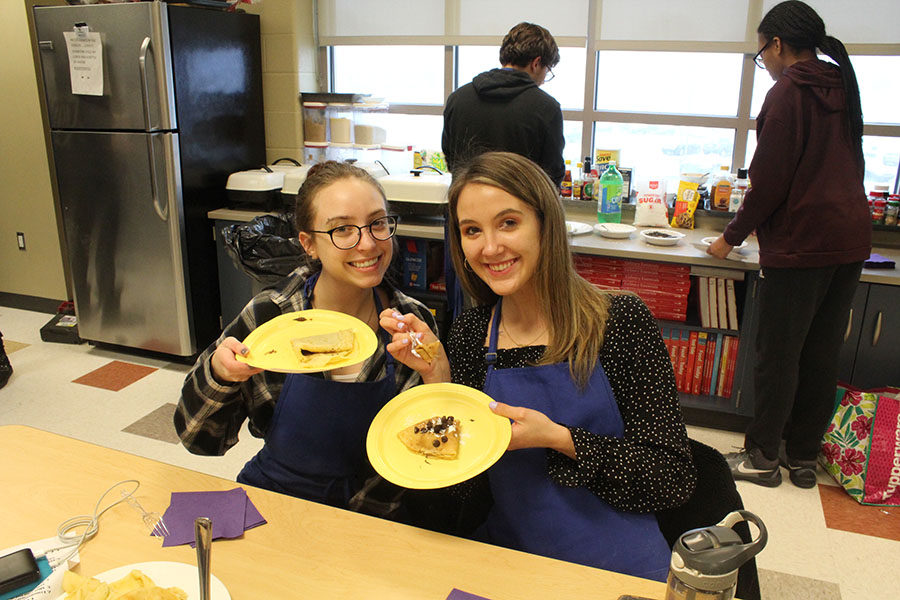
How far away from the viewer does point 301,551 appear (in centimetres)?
108

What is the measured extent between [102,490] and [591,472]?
894 millimetres

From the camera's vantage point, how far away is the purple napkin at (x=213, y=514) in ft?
3.66

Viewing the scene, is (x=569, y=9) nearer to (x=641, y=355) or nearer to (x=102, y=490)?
(x=641, y=355)

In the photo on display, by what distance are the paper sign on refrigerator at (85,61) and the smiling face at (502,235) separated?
2716mm

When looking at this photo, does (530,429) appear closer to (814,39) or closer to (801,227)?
(801,227)

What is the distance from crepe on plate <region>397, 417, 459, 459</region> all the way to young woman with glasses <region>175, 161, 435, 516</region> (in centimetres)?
29

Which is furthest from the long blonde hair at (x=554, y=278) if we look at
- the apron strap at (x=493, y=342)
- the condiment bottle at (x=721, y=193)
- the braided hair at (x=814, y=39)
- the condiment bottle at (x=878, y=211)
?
the condiment bottle at (x=878, y=211)

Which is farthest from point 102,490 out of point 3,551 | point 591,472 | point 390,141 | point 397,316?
point 390,141

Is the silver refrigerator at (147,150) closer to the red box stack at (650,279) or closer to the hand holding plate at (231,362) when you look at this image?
the red box stack at (650,279)

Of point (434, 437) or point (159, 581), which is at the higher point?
point (434, 437)

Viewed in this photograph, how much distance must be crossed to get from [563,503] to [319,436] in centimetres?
53

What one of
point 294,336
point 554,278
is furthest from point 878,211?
point 294,336

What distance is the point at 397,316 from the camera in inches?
52.4

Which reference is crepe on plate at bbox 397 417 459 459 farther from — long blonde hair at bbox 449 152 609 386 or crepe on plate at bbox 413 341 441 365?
long blonde hair at bbox 449 152 609 386
